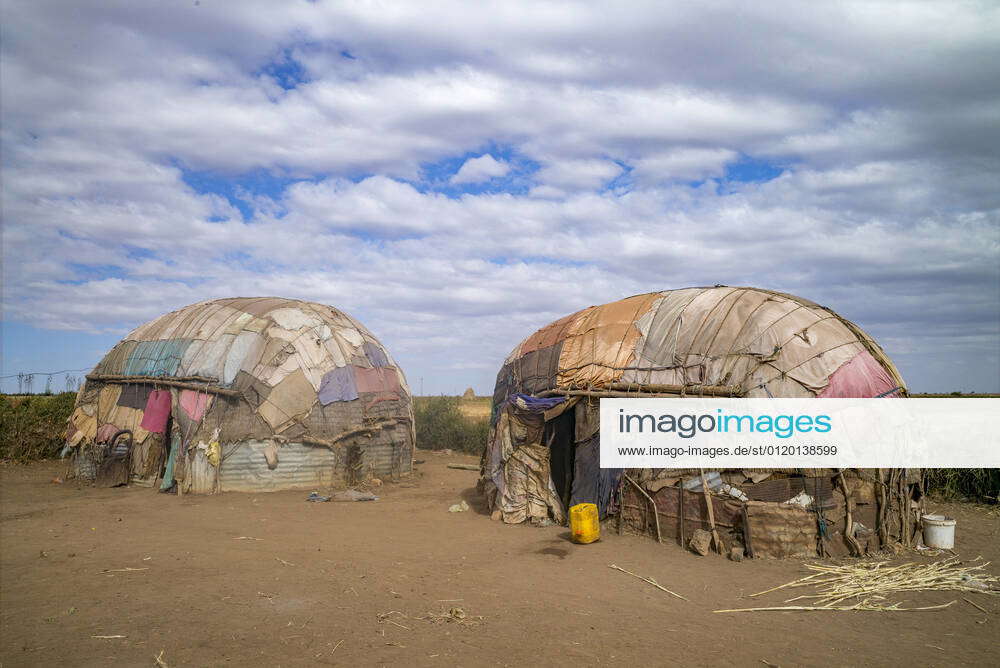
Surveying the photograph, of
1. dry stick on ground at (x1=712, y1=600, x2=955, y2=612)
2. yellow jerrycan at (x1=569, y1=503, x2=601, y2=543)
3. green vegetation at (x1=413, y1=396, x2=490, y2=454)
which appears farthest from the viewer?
green vegetation at (x1=413, y1=396, x2=490, y2=454)

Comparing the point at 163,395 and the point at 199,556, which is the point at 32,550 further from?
the point at 163,395

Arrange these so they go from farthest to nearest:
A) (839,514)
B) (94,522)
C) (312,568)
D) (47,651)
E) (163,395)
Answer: (163,395)
(94,522)
(839,514)
(312,568)
(47,651)

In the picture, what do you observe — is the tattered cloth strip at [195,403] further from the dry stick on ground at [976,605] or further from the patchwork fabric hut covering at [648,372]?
the dry stick on ground at [976,605]

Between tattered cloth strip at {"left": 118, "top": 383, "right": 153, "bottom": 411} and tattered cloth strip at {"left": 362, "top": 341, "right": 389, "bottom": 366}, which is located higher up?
tattered cloth strip at {"left": 362, "top": 341, "right": 389, "bottom": 366}

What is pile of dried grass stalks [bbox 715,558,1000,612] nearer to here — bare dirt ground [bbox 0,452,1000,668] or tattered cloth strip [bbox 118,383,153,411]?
bare dirt ground [bbox 0,452,1000,668]

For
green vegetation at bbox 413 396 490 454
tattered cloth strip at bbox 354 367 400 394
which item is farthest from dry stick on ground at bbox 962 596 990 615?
green vegetation at bbox 413 396 490 454

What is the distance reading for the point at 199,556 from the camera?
33.5ft

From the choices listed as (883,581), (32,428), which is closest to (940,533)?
(883,581)

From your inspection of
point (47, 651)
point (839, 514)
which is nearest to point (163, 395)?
point (47, 651)

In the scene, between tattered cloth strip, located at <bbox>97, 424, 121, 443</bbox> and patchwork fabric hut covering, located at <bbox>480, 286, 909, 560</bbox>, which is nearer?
patchwork fabric hut covering, located at <bbox>480, 286, 909, 560</bbox>

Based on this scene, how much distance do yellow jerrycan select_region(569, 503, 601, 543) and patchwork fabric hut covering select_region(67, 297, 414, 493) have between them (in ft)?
26.1

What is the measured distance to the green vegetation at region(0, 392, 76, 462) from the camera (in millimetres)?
20859

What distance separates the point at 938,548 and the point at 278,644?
1007 cm

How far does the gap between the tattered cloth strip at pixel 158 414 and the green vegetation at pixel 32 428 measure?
578 cm
